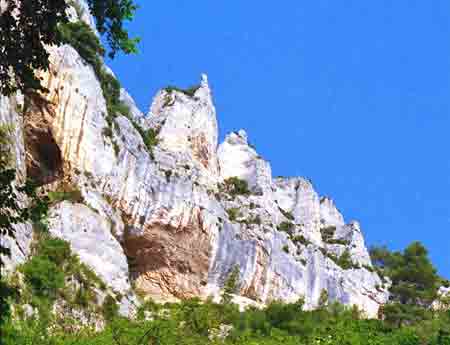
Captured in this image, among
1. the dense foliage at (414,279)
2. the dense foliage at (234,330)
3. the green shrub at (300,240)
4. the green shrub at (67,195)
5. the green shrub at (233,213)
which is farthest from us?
the dense foliage at (414,279)

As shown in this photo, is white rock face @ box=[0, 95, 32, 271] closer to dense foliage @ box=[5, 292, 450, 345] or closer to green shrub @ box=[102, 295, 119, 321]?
Result: dense foliage @ box=[5, 292, 450, 345]

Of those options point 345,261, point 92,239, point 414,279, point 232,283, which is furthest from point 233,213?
point 414,279

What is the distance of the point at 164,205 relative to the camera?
40.1 meters

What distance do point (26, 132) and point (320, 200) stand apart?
50.7m

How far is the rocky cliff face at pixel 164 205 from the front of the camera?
1281 inches

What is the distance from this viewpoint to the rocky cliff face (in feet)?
107

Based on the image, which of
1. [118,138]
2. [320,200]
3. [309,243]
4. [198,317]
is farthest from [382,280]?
[198,317]

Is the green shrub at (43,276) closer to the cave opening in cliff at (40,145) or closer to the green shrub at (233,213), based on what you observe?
the cave opening in cliff at (40,145)

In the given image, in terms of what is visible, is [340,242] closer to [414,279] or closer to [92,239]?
[414,279]

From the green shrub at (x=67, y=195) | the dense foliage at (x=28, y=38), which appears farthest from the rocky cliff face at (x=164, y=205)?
the dense foliage at (x=28, y=38)

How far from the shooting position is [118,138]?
38375mm

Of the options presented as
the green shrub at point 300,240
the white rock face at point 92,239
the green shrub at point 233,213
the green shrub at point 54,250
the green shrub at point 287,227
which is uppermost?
the green shrub at point 287,227

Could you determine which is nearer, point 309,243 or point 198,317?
point 198,317

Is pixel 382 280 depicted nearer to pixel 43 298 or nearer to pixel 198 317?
pixel 198 317
